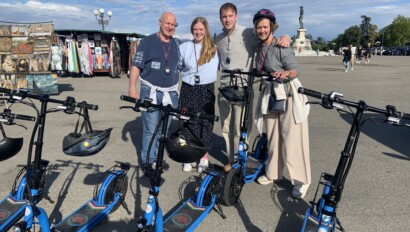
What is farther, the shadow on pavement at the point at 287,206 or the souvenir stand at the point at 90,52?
the souvenir stand at the point at 90,52

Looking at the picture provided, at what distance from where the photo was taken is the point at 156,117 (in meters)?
4.59

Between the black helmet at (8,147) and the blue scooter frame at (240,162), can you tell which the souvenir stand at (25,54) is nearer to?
the blue scooter frame at (240,162)

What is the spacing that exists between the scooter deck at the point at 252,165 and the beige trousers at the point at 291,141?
1.36ft

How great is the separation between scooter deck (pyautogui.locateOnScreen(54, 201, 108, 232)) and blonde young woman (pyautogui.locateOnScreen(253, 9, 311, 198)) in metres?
2.17

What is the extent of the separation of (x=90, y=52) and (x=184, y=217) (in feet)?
52.2

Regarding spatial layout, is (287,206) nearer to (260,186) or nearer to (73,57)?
(260,186)

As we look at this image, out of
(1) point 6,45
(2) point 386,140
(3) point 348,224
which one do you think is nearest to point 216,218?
(3) point 348,224

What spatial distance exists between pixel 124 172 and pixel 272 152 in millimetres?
1866

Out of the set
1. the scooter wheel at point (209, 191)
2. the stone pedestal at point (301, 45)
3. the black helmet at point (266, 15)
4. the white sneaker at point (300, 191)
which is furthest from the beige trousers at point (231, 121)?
the stone pedestal at point (301, 45)

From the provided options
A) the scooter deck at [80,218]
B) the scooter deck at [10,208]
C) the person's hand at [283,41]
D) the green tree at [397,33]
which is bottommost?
the scooter deck at [80,218]

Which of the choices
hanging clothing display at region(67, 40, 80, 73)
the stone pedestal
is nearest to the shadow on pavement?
hanging clothing display at region(67, 40, 80, 73)

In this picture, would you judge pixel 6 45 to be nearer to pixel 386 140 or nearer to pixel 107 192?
pixel 107 192

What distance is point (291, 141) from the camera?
162 inches

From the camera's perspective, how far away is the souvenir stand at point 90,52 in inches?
677
